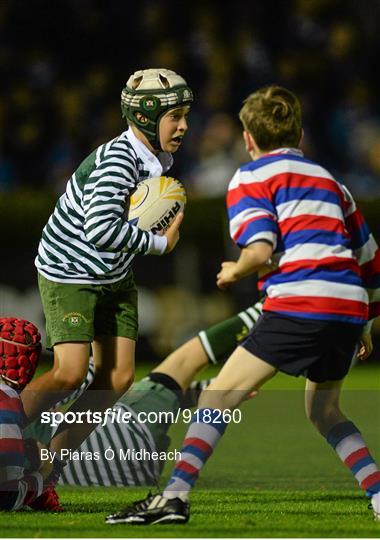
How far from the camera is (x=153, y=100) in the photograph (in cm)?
589

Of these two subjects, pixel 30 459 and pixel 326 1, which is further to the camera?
pixel 326 1

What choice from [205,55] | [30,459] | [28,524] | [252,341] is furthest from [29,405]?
[205,55]

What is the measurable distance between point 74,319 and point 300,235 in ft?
3.92

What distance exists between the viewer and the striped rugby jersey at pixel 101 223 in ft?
18.2

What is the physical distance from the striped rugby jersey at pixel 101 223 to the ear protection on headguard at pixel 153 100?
0.07 m

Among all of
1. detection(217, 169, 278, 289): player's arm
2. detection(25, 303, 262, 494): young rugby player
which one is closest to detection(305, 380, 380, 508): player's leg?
detection(217, 169, 278, 289): player's arm

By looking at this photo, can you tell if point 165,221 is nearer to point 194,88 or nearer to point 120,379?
point 120,379

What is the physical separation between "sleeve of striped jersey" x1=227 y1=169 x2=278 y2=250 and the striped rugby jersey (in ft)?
1.93

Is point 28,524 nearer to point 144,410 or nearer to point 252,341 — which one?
point 252,341

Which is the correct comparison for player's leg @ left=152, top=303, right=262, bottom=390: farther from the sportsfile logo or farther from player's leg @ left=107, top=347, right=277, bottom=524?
player's leg @ left=107, top=347, right=277, bottom=524

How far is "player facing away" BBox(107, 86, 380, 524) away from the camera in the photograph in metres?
5.07

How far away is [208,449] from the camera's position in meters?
5.10

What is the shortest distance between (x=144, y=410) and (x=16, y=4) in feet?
33.8

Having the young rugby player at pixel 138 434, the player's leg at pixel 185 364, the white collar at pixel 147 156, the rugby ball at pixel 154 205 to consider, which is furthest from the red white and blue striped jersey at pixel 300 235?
the player's leg at pixel 185 364
